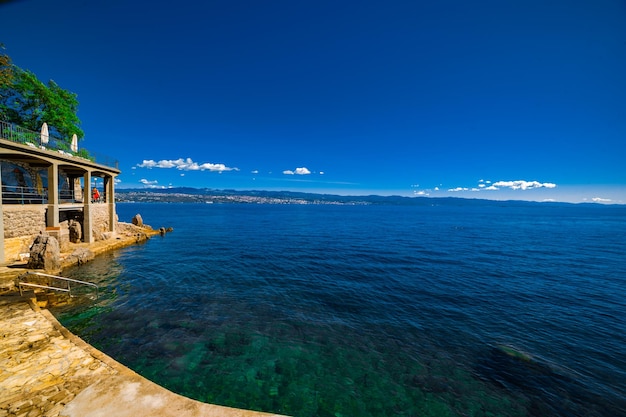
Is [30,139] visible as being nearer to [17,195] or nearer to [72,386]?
[17,195]

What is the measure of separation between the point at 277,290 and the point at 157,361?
811 cm

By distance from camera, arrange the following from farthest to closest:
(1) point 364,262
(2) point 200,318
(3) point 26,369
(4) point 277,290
Result: (1) point 364,262 < (4) point 277,290 < (2) point 200,318 < (3) point 26,369

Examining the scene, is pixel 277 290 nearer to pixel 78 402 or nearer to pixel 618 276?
pixel 78 402

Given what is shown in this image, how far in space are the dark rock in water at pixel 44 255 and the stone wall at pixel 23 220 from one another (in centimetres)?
393

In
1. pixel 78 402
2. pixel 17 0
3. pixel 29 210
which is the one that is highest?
pixel 17 0

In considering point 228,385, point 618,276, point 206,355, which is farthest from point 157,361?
point 618,276

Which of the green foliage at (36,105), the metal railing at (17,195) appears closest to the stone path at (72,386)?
the metal railing at (17,195)

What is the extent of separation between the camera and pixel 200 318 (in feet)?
38.7

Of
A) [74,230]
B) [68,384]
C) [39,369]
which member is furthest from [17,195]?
[68,384]

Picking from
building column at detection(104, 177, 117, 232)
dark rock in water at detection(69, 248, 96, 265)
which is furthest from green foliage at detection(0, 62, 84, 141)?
dark rock in water at detection(69, 248, 96, 265)

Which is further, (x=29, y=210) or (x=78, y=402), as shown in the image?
(x=29, y=210)

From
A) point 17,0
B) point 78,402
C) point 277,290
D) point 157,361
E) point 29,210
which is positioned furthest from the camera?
point 29,210

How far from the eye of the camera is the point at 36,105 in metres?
27.9

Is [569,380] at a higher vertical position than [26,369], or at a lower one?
lower
